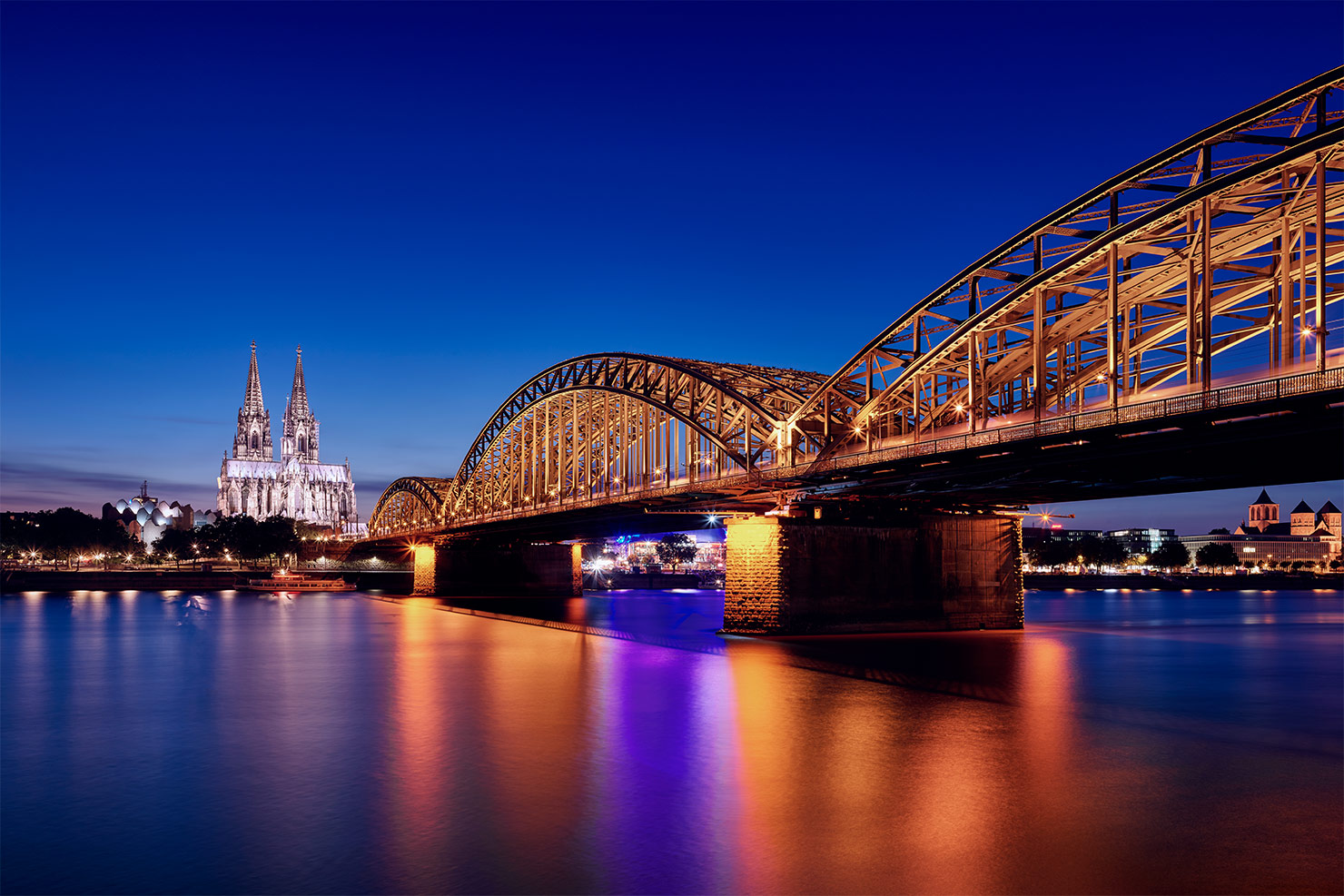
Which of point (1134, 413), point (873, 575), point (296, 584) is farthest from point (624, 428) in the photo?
point (296, 584)

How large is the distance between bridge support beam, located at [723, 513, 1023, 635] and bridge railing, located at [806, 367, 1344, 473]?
10.2 metres

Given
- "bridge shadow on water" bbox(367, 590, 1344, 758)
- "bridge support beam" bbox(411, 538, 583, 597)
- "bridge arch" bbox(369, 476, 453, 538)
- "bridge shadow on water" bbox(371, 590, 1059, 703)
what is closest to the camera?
"bridge shadow on water" bbox(367, 590, 1344, 758)

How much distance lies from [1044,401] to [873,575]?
751 inches

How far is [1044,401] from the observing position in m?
37.6

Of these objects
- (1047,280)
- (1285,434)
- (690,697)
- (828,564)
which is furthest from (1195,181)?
(828,564)

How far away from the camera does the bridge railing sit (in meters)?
26.6

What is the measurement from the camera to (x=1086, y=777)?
21406 millimetres

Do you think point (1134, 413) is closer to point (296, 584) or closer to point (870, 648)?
point (870, 648)

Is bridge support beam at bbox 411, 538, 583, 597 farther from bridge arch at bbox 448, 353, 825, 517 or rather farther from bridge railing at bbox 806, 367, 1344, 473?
bridge railing at bbox 806, 367, 1344, 473

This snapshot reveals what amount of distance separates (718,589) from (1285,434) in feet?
484

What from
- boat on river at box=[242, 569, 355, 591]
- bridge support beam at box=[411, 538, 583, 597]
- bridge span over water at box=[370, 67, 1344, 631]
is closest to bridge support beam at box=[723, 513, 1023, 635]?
bridge span over water at box=[370, 67, 1344, 631]

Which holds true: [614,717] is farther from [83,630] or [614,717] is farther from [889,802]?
[83,630]

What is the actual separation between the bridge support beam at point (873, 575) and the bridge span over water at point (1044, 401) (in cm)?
13

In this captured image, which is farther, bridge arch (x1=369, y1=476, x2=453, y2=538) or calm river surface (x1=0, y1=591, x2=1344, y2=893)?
bridge arch (x1=369, y1=476, x2=453, y2=538)
